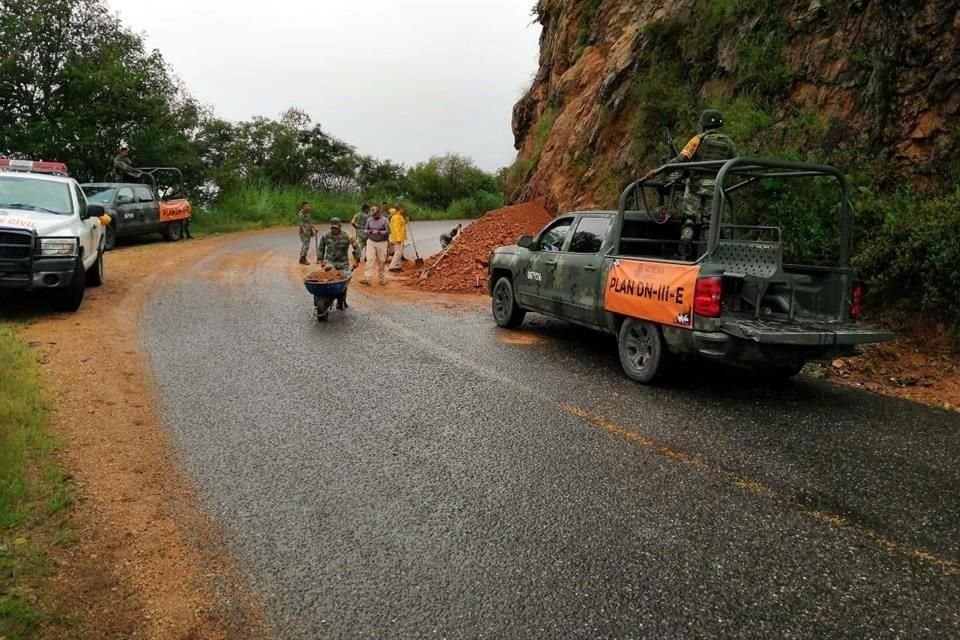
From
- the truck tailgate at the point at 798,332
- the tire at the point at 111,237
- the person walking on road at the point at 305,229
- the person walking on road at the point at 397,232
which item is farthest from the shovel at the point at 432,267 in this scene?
the truck tailgate at the point at 798,332

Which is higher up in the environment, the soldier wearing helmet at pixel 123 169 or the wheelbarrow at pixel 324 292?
the soldier wearing helmet at pixel 123 169

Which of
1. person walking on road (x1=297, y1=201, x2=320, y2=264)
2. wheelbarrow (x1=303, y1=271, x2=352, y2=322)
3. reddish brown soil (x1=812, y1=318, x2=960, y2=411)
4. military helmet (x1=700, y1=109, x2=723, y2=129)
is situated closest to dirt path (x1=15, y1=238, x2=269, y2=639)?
wheelbarrow (x1=303, y1=271, x2=352, y2=322)

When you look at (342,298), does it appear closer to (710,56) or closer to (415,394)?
(415,394)

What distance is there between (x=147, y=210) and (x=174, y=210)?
171 centimetres

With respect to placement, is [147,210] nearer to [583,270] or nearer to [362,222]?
[362,222]

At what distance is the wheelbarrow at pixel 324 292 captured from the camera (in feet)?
33.2

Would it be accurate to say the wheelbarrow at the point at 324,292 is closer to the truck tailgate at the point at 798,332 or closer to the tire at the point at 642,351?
the tire at the point at 642,351

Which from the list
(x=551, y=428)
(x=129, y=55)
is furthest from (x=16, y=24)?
(x=551, y=428)

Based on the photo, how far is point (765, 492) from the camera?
4.39 metres

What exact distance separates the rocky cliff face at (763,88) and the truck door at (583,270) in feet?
13.4

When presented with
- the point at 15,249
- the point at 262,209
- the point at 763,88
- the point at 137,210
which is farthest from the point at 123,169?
the point at 763,88

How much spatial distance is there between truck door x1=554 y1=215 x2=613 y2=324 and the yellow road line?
220cm

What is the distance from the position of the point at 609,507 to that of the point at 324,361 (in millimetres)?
4518

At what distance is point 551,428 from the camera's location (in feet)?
18.4
